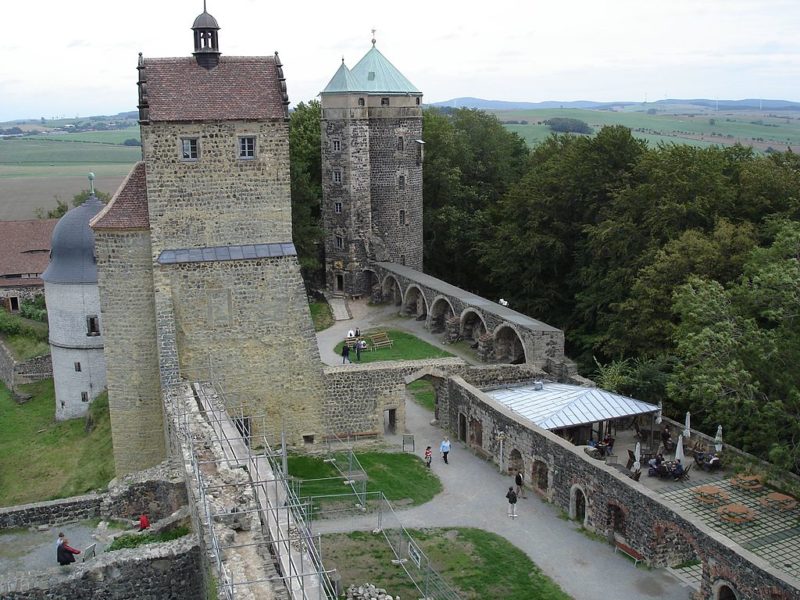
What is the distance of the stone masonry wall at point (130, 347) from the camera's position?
2308 centimetres

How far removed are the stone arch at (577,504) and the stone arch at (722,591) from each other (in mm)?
4532

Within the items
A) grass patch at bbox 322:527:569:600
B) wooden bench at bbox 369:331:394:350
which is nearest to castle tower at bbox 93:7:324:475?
grass patch at bbox 322:527:569:600

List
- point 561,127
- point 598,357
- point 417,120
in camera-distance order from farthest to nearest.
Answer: point 561,127
point 417,120
point 598,357

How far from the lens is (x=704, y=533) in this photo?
16.6m

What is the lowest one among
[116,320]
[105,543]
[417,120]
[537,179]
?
[105,543]

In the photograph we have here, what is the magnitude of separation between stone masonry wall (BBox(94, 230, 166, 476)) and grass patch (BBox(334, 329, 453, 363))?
13.2 metres

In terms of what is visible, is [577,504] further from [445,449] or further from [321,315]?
[321,315]

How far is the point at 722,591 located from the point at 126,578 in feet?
36.7

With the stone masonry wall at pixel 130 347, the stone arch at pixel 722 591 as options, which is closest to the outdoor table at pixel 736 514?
the stone arch at pixel 722 591

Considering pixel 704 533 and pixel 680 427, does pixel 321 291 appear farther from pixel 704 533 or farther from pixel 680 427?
pixel 704 533

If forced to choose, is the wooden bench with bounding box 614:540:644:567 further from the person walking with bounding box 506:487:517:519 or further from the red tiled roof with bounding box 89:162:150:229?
the red tiled roof with bounding box 89:162:150:229

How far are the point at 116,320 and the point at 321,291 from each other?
81.7 feet

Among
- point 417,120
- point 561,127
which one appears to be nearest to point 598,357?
point 417,120

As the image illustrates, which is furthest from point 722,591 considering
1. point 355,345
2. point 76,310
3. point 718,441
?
point 76,310
